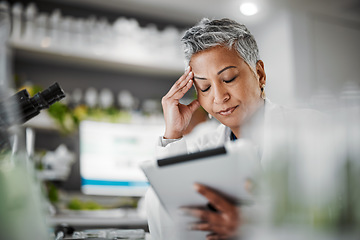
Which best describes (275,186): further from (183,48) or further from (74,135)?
(74,135)

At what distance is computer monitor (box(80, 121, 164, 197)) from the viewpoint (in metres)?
2.36

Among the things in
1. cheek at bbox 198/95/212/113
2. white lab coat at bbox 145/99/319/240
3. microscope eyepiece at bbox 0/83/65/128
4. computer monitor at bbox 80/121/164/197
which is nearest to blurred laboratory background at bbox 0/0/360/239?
computer monitor at bbox 80/121/164/197

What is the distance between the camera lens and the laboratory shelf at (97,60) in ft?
8.03

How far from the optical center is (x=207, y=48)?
1.04 meters

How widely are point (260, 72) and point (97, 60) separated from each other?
1.77 metres

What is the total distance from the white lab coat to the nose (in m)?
0.11

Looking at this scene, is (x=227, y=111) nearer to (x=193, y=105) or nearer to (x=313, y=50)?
(x=193, y=105)

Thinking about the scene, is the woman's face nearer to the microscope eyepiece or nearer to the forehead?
the forehead

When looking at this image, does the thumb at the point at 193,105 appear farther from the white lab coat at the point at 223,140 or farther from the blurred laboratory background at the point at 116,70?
the blurred laboratory background at the point at 116,70

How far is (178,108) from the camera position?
119 cm

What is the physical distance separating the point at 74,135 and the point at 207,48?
1800mm

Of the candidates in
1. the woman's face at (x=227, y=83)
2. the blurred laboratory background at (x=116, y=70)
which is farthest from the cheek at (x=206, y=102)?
the blurred laboratory background at (x=116, y=70)

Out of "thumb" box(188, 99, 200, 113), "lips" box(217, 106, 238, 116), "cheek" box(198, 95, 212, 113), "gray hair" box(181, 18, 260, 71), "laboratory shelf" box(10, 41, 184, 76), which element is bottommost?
"lips" box(217, 106, 238, 116)

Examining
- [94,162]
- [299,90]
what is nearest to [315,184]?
[94,162]
